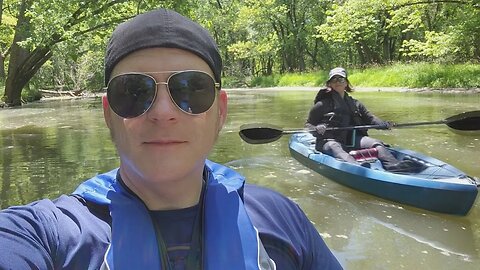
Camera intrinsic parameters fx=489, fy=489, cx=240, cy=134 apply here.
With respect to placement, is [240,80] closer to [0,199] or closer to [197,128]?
[0,199]

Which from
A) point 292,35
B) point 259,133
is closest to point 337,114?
point 259,133

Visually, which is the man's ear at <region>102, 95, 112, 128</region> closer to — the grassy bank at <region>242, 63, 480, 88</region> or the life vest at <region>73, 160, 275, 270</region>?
the life vest at <region>73, 160, 275, 270</region>

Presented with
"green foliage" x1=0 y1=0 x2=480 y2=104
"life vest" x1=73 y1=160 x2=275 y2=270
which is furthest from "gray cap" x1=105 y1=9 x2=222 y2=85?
"green foliage" x1=0 y1=0 x2=480 y2=104

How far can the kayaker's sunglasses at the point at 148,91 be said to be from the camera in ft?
4.03

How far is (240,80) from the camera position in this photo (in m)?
40.8

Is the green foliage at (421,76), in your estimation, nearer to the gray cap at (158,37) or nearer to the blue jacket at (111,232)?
the blue jacket at (111,232)

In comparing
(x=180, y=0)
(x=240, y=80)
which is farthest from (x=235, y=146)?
(x=240, y=80)

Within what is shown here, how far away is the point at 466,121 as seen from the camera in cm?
588

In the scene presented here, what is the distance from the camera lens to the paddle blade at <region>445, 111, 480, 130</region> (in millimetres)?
5758

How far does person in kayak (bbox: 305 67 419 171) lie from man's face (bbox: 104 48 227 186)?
5038 mm

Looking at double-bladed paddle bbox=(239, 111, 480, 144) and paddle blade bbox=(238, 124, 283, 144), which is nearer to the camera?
double-bladed paddle bbox=(239, 111, 480, 144)

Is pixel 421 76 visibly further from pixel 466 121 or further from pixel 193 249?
pixel 193 249

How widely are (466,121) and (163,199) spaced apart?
5493 millimetres

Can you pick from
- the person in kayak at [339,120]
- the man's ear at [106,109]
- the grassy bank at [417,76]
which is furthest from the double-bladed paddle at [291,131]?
the grassy bank at [417,76]
